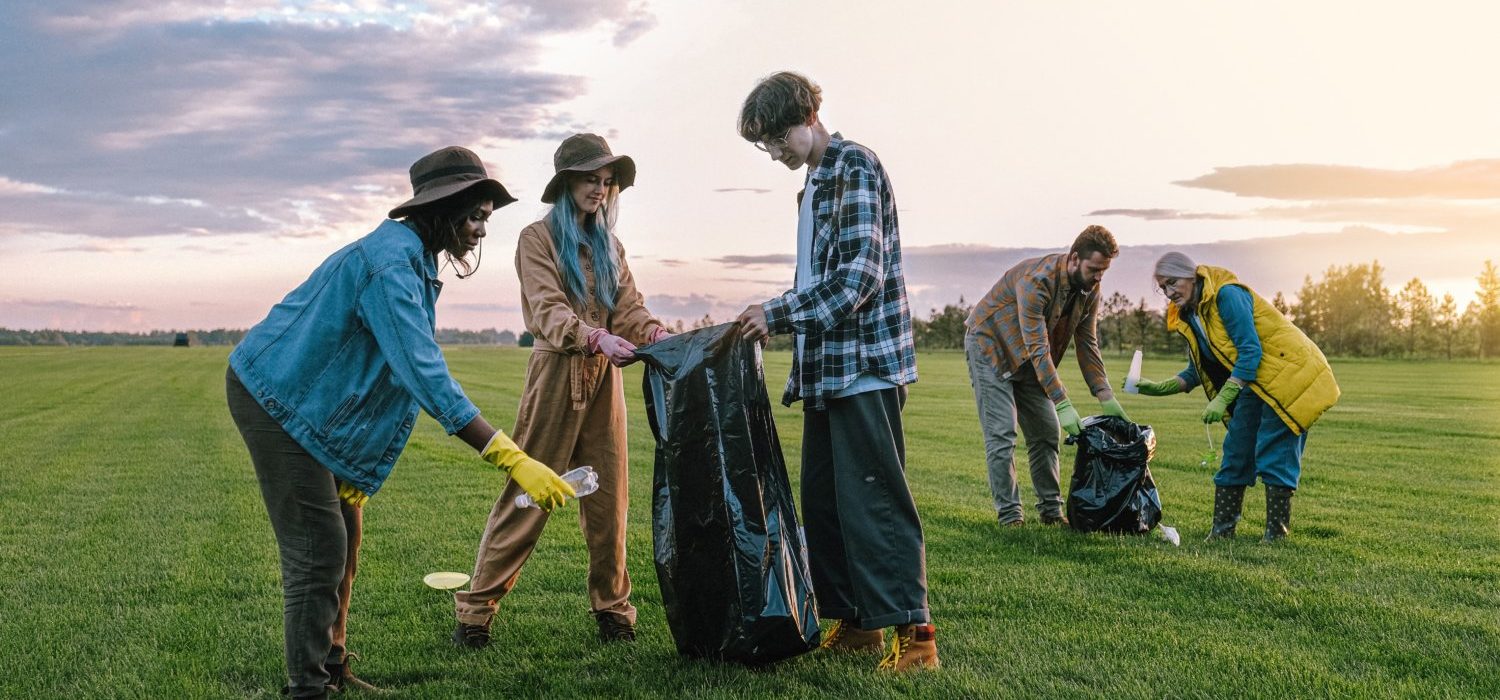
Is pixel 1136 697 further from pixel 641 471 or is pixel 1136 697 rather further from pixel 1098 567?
pixel 641 471

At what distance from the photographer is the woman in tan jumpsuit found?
13.1 feet

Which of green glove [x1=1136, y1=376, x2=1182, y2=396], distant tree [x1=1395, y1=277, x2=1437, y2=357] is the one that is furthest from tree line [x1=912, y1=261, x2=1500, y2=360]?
green glove [x1=1136, y1=376, x2=1182, y2=396]

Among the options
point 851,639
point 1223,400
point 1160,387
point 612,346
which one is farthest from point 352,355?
point 1160,387

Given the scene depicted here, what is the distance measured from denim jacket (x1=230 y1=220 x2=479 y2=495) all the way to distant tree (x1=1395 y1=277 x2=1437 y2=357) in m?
70.3

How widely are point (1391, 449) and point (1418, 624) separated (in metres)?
8.40

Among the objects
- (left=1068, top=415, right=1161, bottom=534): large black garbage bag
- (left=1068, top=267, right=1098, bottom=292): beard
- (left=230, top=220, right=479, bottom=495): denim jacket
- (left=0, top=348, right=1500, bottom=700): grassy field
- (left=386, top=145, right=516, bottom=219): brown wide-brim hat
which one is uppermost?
(left=386, top=145, right=516, bottom=219): brown wide-brim hat

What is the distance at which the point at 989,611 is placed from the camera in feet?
14.9

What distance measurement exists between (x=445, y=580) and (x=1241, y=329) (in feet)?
15.0

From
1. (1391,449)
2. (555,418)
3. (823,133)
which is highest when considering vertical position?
(823,133)

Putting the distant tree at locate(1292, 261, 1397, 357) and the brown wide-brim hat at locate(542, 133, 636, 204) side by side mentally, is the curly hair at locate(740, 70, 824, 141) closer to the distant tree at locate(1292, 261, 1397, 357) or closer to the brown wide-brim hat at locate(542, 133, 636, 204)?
the brown wide-brim hat at locate(542, 133, 636, 204)

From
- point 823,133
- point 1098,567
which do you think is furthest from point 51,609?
point 1098,567

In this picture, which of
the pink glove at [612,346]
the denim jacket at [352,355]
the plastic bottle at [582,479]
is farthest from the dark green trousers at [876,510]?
the denim jacket at [352,355]

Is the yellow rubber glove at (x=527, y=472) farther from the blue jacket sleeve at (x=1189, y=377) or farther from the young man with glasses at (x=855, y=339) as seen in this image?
the blue jacket sleeve at (x=1189, y=377)

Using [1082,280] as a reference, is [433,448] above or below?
below
